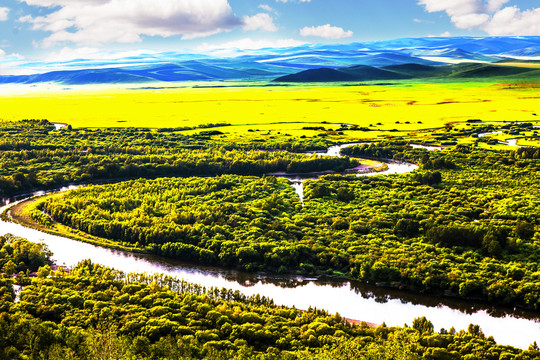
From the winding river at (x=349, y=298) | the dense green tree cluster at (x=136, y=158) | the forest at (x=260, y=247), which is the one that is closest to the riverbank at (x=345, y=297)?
the winding river at (x=349, y=298)

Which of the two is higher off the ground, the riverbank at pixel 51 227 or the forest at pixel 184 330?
the riverbank at pixel 51 227

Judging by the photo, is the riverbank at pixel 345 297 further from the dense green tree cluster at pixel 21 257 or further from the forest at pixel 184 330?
the forest at pixel 184 330

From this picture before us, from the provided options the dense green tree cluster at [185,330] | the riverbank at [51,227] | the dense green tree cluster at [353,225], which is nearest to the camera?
the dense green tree cluster at [185,330]

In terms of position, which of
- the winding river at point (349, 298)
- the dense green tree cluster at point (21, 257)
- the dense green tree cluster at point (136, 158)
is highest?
the dense green tree cluster at point (136, 158)

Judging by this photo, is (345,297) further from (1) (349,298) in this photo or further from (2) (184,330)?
(2) (184,330)

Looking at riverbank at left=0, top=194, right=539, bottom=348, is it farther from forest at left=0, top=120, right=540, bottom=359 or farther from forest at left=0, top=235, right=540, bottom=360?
forest at left=0, top=235, right=540, bottom=360

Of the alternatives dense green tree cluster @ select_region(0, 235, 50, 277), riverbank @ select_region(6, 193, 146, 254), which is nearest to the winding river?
riverbank @ select_region(6, 193, 146, 254)
